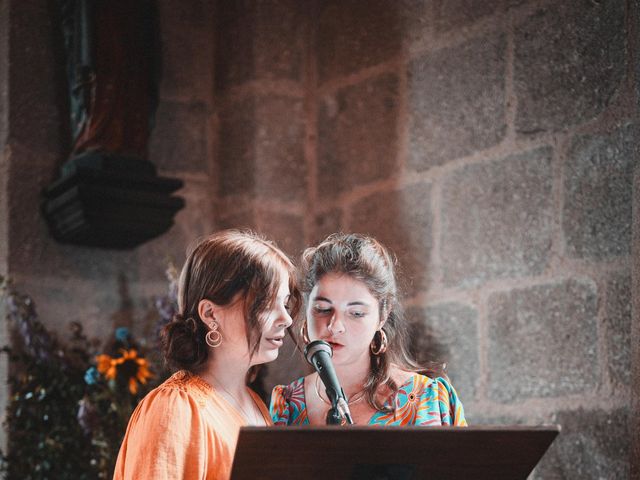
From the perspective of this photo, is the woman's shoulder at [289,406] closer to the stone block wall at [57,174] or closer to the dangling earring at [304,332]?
the dangling earring at [304,332]

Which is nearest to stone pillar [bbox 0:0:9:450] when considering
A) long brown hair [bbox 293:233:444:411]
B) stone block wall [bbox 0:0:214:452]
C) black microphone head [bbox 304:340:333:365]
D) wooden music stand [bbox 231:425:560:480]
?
stone block wall [bbox 0:0:214:452]

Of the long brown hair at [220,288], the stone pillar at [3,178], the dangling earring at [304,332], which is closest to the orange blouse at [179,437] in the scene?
the long brown hair at [220,288]

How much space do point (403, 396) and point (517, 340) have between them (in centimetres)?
82

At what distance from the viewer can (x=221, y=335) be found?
229 cm

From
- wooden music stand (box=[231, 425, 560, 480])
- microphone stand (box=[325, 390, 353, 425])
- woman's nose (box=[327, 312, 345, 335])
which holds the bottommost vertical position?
wooden music stand (box=[231, 425, 560, 480])

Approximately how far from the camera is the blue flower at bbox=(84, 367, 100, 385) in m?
3.46

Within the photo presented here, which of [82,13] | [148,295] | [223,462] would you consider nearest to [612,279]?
[223,462]

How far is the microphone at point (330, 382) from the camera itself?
2107mm

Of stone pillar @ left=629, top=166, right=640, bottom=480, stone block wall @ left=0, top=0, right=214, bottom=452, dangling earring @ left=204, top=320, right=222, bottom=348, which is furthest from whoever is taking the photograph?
stone block wall @ left=0, top=0, right=214, bottom=452

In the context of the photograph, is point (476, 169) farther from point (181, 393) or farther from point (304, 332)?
point (181, 393)

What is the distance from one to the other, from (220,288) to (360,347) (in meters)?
0.49

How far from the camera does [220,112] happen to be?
4.36 metres

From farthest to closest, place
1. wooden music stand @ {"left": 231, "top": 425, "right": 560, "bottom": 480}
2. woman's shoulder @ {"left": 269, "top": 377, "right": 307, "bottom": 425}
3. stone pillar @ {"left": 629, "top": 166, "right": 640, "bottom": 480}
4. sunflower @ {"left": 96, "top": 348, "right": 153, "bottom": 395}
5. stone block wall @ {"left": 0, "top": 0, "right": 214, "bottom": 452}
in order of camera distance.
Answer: stone block wall @ {"left": 0, "top": 0, "right": 214, "bottom": 452} < sunflower @ {"left": 96, "top": 348, "right": 153, "bottom": 395} < stone pillar @ {"left": 629, "top": 166, "right": 640, "bottom": 480} < woman's shoulder @ {"left": 269, "top": 377, "right": 307, "bottom": 425} < wooden music stand @ {"left": 231, "top": 425, "right": 560, "bottom": 480}

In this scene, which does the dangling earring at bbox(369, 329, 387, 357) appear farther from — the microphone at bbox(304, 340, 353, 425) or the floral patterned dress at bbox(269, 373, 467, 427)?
the microphone at bbox(304, 340, 353, 425)
